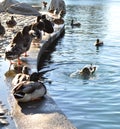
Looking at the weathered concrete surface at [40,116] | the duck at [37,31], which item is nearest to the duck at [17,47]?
the duck at [37,31]

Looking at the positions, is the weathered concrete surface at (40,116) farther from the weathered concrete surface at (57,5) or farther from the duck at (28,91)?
the weathered concrete surface at (57,5)

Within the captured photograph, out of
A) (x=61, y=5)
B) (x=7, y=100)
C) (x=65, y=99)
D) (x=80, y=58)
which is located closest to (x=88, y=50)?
(x=80, y=58)

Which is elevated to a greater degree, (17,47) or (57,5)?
(57,5)

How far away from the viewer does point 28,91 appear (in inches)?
391

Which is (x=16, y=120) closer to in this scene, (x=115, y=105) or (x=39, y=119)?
(x=39, y=119)

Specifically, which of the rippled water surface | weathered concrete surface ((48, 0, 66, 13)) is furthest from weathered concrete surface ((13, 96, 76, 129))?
weathered concrete surface ((48, 0, 66, 13))

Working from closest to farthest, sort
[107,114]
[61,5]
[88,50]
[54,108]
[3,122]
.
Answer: [3,122]
[54,108]
[107,114]
[88,50]
[61,5]

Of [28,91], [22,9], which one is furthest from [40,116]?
[22,9]

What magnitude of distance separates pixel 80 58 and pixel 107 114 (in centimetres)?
869

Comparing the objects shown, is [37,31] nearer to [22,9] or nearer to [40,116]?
[40,116]

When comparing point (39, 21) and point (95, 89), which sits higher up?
point (39, 21)

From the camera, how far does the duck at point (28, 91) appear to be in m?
9.86

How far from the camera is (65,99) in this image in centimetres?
1288

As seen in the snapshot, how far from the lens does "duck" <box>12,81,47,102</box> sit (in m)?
9.86
